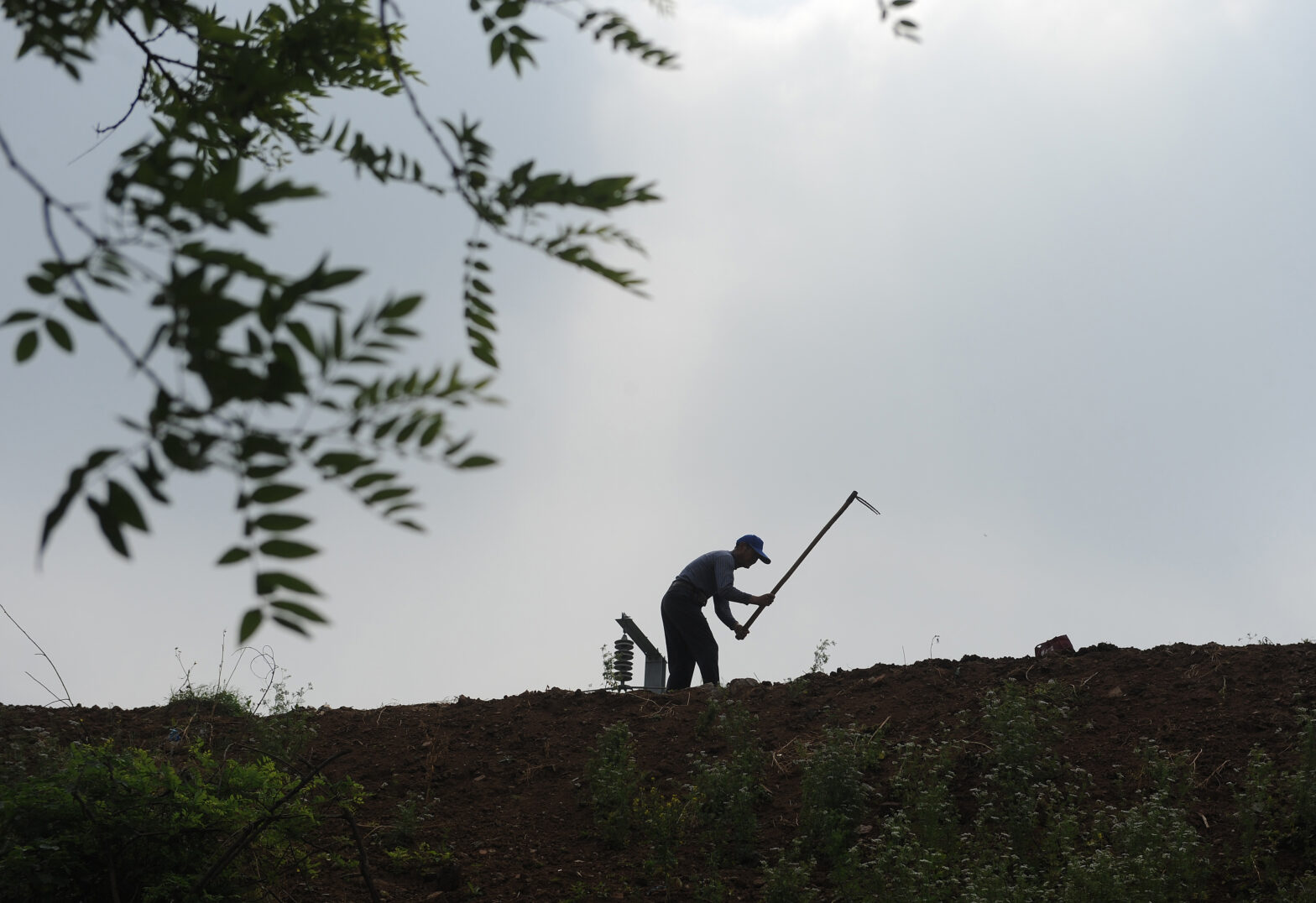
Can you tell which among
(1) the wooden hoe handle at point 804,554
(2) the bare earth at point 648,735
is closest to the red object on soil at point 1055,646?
(2) the bare earth at point 648,735

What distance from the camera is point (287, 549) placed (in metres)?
1.29

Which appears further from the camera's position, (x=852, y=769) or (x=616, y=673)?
(x=616, y=673)

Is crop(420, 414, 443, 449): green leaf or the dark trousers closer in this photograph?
crop(420, 414, 443, 449): green leaf

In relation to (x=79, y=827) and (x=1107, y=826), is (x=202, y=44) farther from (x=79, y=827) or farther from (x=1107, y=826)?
(x=1107, y=826)

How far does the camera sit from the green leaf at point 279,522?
1.29 m

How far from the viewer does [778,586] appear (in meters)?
10.2

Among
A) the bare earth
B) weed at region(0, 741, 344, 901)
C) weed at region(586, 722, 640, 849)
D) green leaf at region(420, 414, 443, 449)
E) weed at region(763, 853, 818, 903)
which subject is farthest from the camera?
weed at region(586, 722, 640, 849)

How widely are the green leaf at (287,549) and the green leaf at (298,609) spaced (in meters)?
0.06

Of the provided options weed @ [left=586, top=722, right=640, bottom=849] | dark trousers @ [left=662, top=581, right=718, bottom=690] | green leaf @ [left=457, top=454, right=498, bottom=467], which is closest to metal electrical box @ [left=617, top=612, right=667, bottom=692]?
dark trousers @ [left=662, top=581, right=718, bottom=690]

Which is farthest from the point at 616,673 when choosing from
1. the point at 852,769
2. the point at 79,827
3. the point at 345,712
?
the point at 79,827

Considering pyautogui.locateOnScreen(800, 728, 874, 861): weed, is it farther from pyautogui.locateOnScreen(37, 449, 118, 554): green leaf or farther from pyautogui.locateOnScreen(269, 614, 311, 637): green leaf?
pyautogui.locateOnScreen(37, 449, 118, 554): green leaf

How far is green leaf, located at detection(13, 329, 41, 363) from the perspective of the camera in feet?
4.75

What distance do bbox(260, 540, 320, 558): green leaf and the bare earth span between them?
174 inches

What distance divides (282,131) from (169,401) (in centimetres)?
170
